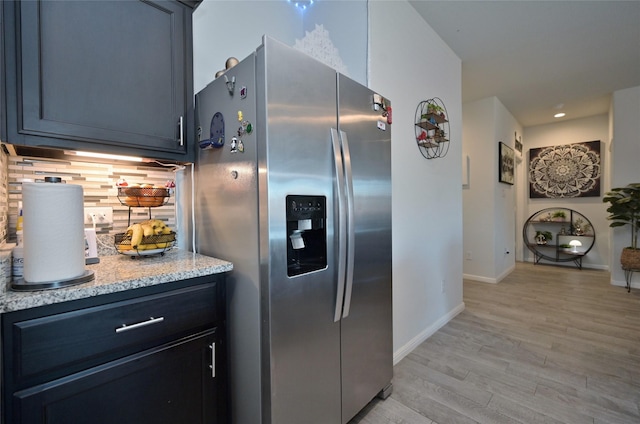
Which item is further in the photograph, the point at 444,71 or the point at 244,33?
the point at 444,71

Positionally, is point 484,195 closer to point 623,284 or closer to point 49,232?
point 623,284

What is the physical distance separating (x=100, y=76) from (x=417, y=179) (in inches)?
87.2

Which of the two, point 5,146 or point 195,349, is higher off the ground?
point 5,146

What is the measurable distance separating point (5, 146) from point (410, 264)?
2.46 meters

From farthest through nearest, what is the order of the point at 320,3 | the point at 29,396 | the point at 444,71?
the point at 444,71
the point at 320,3
the point at 29,396

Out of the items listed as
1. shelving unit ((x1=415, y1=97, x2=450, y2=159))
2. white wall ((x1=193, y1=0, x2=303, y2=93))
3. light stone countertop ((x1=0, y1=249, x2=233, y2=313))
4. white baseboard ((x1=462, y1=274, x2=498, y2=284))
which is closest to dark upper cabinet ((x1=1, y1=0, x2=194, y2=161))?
white wall ((x1=193, y1=0, x2=303, y2=93))

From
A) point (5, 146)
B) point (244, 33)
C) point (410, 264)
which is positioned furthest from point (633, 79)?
point (5, 146)

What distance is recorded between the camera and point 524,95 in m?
4.30

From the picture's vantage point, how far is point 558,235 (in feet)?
18.0

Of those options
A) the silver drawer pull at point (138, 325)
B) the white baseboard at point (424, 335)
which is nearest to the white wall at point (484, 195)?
the white baseboard at point (424, 335)

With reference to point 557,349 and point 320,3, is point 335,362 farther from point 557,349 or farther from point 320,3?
point 320,3

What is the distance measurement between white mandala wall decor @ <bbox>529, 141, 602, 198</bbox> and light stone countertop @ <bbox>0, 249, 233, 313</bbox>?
670cm

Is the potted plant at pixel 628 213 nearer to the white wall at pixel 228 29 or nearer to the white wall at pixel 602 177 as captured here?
the white wall at pixel 602 177

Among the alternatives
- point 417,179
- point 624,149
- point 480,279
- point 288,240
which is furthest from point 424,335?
point 624,149
